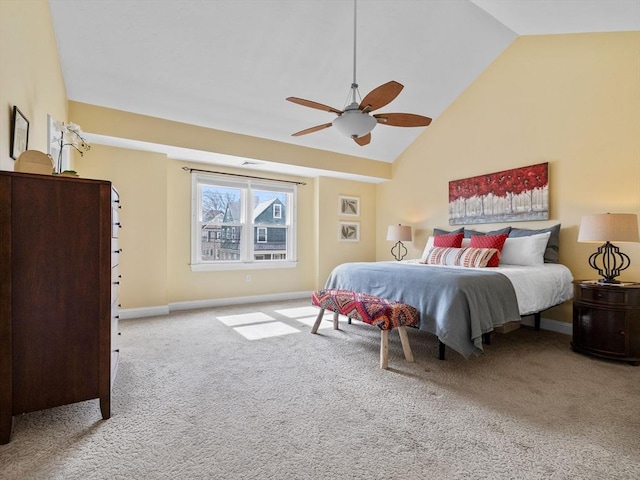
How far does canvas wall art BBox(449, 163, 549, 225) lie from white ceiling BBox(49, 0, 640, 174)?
1.44 meters

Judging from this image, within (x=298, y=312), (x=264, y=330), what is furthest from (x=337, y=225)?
(x=264, y=330)

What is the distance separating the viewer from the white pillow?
368 cm

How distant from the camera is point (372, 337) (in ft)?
11.4

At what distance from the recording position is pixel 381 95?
2.49 meters

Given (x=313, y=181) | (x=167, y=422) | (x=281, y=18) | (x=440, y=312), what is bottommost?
(x=167, y=422)

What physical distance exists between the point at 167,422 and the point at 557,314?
13.5ft

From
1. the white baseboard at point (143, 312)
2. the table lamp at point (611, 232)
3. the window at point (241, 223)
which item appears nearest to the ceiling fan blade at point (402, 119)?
the table lamp at point (611, 232)

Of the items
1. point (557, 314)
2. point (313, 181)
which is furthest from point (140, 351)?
point (557, 314)

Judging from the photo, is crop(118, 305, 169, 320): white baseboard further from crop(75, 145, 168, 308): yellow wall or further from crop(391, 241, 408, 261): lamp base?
crop(391, 241, 408, 261): lamp base

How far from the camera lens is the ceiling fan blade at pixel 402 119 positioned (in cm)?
285

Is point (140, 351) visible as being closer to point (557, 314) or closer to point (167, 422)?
point (167, 422)

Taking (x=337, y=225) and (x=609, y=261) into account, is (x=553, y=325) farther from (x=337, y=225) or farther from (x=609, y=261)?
(x=337, y=225)

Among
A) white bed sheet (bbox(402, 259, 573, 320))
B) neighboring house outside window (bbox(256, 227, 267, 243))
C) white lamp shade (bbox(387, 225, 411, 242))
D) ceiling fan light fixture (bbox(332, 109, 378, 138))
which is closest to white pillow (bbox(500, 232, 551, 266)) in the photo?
white bed sheet (bbox(402, 259, 573, 320))

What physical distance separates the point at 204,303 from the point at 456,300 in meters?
3.75
